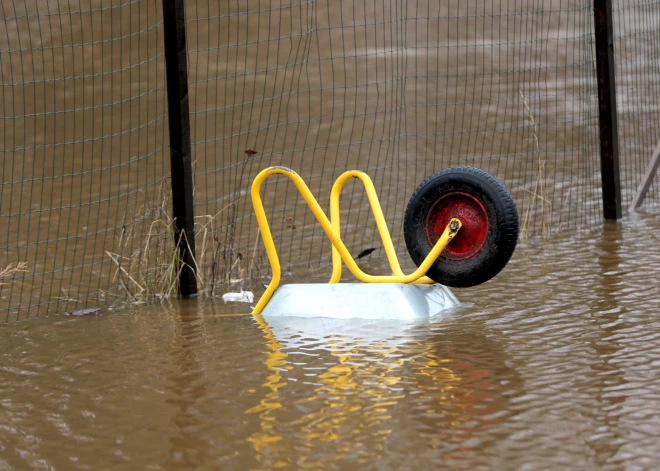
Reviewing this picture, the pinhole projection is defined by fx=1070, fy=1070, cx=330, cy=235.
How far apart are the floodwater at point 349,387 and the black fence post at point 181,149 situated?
1.99 ft

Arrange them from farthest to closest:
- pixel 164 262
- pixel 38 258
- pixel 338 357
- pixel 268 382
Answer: pixel 38 258, pixel 164 262, pixel 338 357, pixel 268 382

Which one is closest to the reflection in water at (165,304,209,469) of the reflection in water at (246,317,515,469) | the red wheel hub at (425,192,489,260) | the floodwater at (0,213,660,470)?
the floodwater at (0,213,660,470)

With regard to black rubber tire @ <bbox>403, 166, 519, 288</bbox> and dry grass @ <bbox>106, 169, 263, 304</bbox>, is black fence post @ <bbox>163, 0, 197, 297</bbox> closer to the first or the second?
dry grass @ <bbox>106, 169, 263, 304</bbox>

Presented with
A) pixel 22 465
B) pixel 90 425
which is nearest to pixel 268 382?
pixel 90 425

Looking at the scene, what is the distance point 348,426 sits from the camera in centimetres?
390

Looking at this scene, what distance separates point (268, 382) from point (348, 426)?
2.50 ft

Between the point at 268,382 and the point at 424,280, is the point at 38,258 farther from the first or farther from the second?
the point at 268,382

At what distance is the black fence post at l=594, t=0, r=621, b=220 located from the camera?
9.23 metres

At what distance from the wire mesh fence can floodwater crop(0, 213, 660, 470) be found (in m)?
1.50

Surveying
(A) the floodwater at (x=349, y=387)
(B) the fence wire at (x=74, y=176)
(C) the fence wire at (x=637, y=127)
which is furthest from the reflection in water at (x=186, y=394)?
(C) the fence wire at (x=637, y=127)

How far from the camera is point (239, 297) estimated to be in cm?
689

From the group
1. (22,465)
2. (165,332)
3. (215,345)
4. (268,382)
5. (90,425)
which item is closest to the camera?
(22,465)

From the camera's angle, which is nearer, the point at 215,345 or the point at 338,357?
the point at 338,357

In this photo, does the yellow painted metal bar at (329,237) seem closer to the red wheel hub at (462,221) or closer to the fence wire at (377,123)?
the red wheel hub at (462,221)
